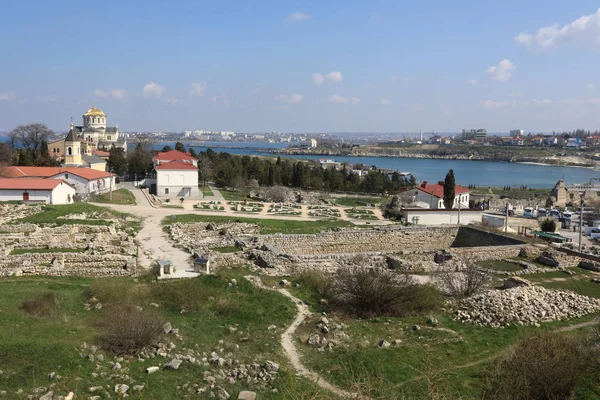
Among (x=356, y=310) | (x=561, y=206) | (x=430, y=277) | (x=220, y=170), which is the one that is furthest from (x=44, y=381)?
(x=561, y=206)

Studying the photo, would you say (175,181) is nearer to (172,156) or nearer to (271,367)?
(172,156)

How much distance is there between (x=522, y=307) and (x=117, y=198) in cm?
3083

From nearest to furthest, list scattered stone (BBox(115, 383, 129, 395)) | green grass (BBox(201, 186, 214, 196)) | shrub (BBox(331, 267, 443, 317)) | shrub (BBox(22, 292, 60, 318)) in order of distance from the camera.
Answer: scattered stone (BBox(115, 383, 129, 395)), shrub (BBox(22, 292, 60, 318)), shrub (BBox(331, 267, 443, 317)), green grass (BBox(201, 186, 214, 196))

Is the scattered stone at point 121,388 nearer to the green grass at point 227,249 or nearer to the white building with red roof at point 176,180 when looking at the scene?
the green grass at point 227,249

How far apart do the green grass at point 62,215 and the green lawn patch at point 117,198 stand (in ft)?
16.1

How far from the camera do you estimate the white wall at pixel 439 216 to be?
3358cm

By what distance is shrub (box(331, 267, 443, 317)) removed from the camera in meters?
14.6

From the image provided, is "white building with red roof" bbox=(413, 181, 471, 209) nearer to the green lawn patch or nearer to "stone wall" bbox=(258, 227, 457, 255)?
"stone wall" bbox=(258, 227, 457, 255)

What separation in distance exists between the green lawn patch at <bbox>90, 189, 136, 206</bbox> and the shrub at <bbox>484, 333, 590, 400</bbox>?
31118 mm

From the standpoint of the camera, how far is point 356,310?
14688 mm

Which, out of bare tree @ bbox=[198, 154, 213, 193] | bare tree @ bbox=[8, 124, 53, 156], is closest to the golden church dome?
bare tree @ bbox=[8, 124, 53, 156]

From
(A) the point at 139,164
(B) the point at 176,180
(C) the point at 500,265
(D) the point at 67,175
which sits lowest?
(C) the point at 500,265

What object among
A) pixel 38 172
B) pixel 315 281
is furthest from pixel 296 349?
pixel 38 172

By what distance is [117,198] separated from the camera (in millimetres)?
36531
